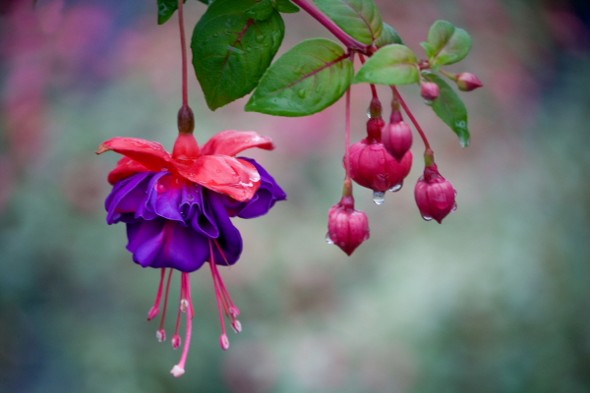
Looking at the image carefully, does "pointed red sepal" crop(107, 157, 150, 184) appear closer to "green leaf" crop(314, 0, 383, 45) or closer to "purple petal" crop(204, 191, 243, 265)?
"purple petal" crop(204, 191, 243, 265)

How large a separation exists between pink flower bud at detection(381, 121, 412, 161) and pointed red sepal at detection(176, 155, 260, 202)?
123 mm

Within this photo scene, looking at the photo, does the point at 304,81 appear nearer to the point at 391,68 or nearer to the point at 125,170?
the point at 391,68

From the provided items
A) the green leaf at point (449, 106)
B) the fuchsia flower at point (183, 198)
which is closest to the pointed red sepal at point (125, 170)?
the fuchsia flower at point (183, 198)

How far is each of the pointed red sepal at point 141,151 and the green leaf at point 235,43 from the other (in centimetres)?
7

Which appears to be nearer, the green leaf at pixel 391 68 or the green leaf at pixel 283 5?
the green leaf at pixel 391 68

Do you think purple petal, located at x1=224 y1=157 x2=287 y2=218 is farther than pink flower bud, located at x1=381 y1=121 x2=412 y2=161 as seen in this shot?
Yes

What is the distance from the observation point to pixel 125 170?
62 cm

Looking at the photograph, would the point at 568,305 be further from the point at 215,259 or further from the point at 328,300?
the point at 215,259

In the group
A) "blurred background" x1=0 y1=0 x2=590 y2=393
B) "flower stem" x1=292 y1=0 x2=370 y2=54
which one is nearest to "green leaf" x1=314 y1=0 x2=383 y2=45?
"flower stem" x1=292 y1=0 x2=370 y2=54

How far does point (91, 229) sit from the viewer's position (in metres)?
1.67

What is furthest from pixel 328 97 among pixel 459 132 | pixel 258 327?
pixel 258 327

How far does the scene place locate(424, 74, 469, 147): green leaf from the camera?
0.51 metres

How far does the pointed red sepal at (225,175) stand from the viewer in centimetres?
56

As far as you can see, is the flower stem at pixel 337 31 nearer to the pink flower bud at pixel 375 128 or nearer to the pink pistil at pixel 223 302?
the pink flower bud at pixel 375 128
